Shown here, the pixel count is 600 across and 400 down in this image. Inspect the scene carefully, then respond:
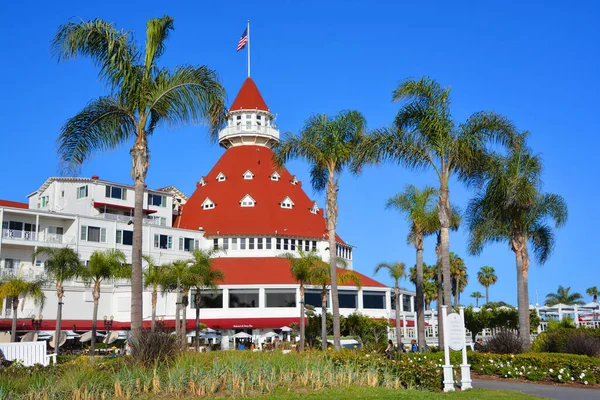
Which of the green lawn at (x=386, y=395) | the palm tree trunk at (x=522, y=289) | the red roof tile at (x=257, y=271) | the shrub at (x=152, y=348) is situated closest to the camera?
the green lawn at (x=386, y=395)

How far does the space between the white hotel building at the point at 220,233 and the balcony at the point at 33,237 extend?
0.09 meters

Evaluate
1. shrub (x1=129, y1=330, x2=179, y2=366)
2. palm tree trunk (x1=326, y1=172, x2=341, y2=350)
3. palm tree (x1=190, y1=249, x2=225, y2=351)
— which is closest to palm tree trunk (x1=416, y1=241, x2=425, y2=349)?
palm tree trunk (x1=326, y1=172, x2=341, y2=350)

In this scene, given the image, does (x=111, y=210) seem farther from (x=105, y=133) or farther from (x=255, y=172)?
(x=105, y=133)

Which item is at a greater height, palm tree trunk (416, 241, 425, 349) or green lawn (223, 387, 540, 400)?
palm tree trunk (416, 241, 425, 349)

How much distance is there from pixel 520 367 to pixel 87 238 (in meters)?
45.8

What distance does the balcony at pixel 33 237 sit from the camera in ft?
180

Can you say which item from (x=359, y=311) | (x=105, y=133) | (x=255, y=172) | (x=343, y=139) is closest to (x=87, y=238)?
(x=255, y=172)

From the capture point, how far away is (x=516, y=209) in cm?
3131

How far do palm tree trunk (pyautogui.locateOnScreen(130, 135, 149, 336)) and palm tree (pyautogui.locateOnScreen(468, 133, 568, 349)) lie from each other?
53.7 feet

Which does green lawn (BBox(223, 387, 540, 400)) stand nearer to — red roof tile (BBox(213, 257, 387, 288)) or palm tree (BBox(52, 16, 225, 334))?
palm tree (BBox(52, 16, 225, 334))

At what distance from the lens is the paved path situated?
1864 cm

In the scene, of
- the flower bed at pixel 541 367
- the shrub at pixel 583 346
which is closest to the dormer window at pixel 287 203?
the shrub at pixel 583 346

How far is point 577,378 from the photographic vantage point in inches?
880

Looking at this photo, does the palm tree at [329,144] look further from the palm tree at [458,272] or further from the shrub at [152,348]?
the palm tree at [458,272]
